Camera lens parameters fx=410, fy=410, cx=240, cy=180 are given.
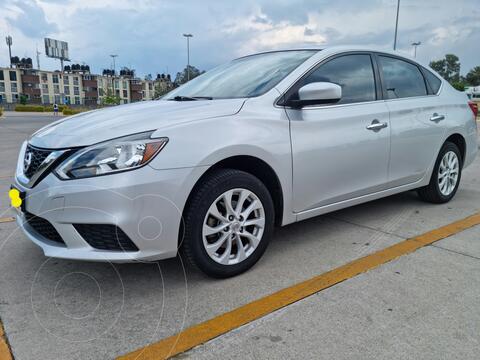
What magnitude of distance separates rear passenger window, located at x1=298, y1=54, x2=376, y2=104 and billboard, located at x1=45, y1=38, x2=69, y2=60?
85.9 metres

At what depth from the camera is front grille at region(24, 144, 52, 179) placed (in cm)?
246

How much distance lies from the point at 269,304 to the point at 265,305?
27mm

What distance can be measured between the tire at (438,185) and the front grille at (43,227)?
12.0 feet

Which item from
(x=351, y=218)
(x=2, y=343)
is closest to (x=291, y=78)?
(x=351, y=218)

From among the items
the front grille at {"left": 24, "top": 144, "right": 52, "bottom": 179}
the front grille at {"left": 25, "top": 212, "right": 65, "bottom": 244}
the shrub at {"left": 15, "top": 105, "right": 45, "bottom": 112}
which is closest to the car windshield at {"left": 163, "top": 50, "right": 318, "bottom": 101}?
the front grille at {"left": 24, "top": 144, "right": 52, "bottom": 179}

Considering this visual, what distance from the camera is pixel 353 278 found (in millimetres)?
2691

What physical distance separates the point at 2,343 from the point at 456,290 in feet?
8.44

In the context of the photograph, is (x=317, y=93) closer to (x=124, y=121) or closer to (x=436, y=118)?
(x=124, y=121)

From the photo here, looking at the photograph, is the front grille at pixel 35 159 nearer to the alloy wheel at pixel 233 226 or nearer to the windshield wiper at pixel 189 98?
the alloy wheel at pixel 233 226

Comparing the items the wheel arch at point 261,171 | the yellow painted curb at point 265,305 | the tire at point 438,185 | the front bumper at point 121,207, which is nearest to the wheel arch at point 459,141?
the tire at point 438,185

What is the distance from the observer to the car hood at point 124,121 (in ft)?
7.82

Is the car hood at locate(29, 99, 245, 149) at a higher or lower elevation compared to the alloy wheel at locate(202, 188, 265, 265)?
higher

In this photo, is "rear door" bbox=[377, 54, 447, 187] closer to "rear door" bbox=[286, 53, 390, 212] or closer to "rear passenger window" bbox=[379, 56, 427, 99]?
"rear passenger window" bbox=[379, 56, 427, 99]

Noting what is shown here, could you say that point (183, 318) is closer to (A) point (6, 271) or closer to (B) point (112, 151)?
(B) point (112, 151)
